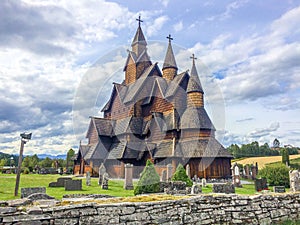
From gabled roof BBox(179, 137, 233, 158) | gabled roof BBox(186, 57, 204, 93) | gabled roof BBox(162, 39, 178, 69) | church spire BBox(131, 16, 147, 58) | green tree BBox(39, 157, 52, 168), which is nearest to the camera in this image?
gabled roof BBox(179, 137, 233, 158)

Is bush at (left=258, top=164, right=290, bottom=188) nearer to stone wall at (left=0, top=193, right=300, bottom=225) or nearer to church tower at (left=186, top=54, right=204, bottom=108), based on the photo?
church tower at (left=186, top=54, right=204, bottom=108)

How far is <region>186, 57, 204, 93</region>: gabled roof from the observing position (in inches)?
1358

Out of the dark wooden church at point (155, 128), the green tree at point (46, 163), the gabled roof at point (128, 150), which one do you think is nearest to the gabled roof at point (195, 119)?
the dark wooden church at point (155, 128)

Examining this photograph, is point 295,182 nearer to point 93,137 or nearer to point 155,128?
point 155,128

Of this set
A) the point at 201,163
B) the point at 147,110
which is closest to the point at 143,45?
the point at 147,110

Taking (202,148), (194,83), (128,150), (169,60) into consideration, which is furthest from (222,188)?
(169,60)

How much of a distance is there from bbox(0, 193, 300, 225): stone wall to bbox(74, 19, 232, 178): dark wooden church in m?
Answer: 20.8

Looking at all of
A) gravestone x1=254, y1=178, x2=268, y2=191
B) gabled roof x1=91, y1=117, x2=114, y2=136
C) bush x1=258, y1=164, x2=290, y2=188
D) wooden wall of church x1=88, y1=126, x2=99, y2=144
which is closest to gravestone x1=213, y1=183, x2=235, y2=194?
gravestone x1=254, y1=178, x2=268, y2=191

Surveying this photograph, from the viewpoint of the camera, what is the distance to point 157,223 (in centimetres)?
636

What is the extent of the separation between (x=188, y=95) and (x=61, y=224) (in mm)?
30407

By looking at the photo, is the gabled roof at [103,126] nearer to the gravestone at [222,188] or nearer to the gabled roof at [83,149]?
the gabled roof at [83,149]

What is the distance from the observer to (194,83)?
35000mm

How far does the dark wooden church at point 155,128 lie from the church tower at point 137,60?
6.3 inches

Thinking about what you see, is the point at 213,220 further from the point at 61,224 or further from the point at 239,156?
the point at 239,156
